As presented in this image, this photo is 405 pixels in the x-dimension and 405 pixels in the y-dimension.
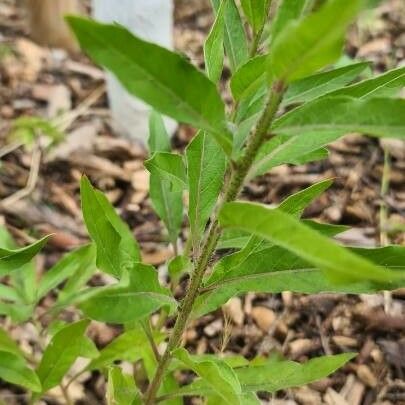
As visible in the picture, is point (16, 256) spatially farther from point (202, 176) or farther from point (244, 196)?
point (244, 196)

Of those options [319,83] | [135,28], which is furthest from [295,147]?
[135,28]

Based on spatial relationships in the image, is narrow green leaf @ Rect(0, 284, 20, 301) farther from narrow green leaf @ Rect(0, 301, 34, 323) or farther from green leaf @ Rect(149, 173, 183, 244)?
green leaf @ Rect(149, 173, 183, 244)

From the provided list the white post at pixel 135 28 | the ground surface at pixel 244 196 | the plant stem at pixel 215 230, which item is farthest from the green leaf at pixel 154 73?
the white post at pixel 135 28

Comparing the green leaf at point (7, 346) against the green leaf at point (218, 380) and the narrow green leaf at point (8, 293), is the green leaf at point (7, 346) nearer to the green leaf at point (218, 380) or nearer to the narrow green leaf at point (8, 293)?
the narrow green leaf at point (8, 293)

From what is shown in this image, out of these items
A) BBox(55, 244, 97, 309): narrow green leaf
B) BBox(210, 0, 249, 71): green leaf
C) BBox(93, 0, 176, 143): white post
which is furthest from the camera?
BBox(93, 0, 176, 143): white post

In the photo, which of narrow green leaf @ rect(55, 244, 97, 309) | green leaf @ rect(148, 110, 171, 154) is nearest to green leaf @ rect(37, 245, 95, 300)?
narrow green leaf @ rect(55, 244, 97, 309)

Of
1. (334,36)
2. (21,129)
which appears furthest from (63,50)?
(334,36)
